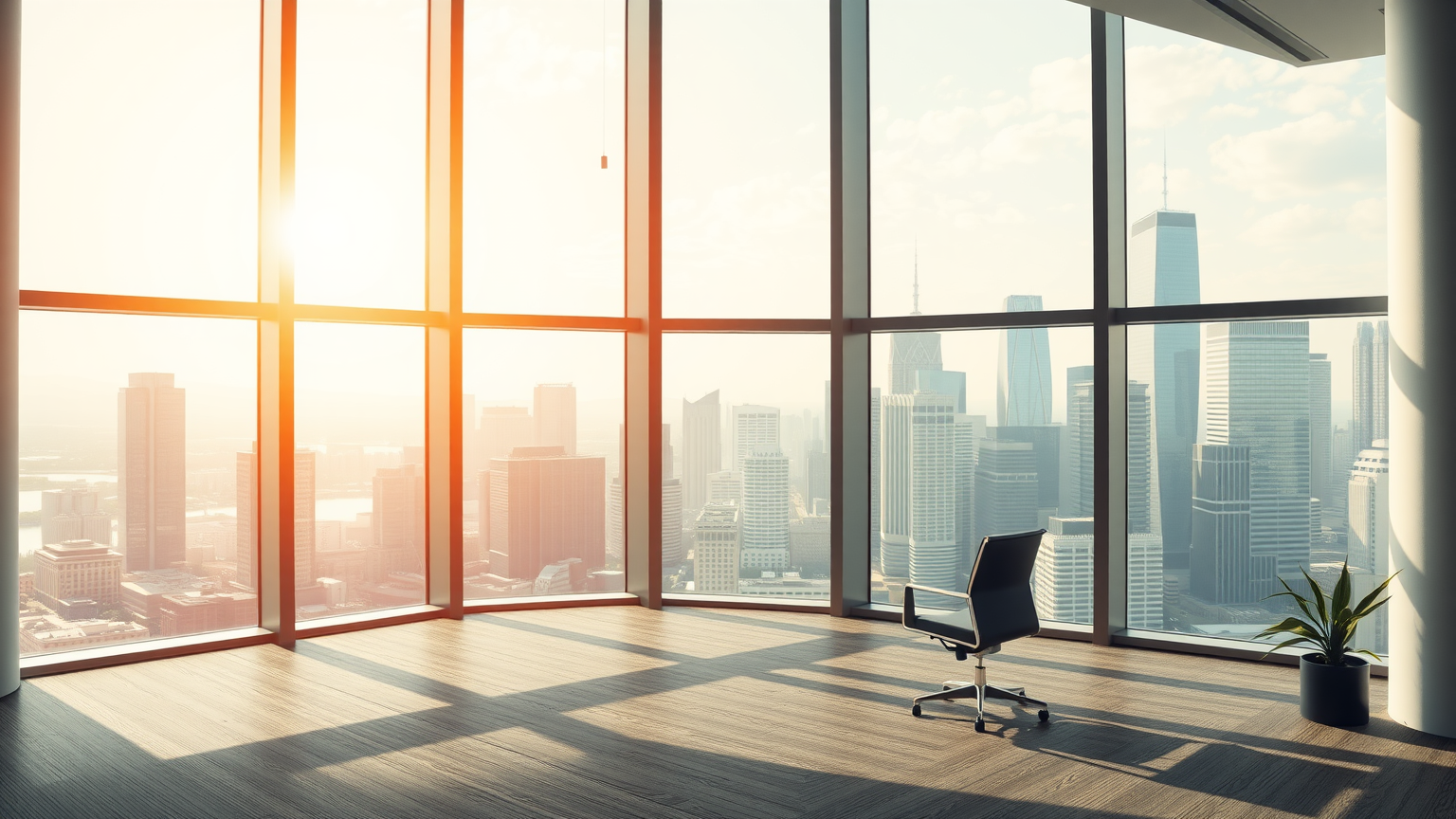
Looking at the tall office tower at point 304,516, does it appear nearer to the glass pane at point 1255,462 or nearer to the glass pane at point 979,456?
the glass pane at point 979,456

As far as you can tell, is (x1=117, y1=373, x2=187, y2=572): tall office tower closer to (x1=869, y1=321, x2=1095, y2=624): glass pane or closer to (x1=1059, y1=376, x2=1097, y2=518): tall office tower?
(x1=869, y1=321, x2=1095, y2=624): glass pane

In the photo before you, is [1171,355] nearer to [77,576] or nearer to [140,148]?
[140,148]

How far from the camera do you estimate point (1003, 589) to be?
16.4ft

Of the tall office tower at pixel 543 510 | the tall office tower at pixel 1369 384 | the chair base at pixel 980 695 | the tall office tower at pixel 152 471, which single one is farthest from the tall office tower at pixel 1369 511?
the tall office tower at pixel 152 471

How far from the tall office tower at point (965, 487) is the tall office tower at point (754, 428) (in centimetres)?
149

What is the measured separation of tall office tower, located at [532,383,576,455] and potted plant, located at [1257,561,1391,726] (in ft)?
17.3

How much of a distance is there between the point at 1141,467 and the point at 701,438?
3459 millimetres

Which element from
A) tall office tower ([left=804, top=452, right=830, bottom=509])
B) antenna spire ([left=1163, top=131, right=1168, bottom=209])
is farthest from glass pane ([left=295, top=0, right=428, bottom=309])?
antenna spire ([left=1163, top=131, right=1168, bottom=209])

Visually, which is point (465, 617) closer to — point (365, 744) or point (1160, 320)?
point (365, 744)

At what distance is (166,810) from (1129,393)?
6.22m

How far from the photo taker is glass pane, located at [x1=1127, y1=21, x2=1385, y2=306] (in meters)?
6.05

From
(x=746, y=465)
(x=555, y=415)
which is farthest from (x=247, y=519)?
(x=746, y=465)

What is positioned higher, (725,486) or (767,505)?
(725,486)

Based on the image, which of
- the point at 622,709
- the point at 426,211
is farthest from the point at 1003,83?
the point at 622,709
